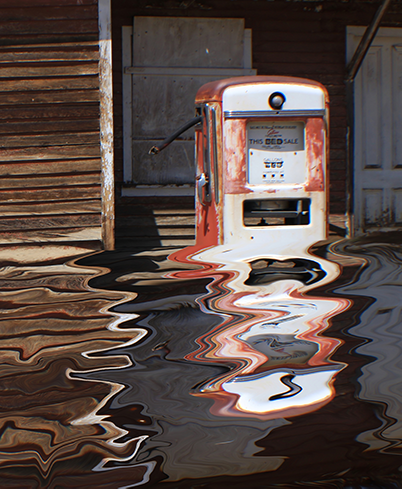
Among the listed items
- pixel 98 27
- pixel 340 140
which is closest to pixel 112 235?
pixel 98 27

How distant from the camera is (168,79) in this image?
19.1 feet

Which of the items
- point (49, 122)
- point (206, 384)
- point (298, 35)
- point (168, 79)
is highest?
point (298, 35)

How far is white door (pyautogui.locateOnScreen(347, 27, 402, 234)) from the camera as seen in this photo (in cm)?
623

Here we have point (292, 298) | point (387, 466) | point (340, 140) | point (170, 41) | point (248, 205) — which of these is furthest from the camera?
point (340, 140)

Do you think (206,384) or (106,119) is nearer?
(206,384)

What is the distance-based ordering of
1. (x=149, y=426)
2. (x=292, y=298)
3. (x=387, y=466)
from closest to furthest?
1. (x=387, y=466)
2. (x=149, y=426)
3. (x=292, y=298)

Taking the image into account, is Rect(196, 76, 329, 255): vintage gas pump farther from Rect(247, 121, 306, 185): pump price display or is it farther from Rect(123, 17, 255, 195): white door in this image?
Rect(123, 17, 255, 195): white door

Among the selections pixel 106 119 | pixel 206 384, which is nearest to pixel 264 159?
pixel 106 119

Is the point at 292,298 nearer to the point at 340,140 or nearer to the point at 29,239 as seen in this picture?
the point at 29,239

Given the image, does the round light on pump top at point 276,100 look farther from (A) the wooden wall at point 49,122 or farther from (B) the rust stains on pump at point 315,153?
(A) the wooden wall at point 49,122

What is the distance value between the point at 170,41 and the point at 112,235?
2470 mm

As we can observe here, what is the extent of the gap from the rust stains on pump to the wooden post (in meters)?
2.18

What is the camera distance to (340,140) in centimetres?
623

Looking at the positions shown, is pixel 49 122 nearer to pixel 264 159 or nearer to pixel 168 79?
pixel 168 79
